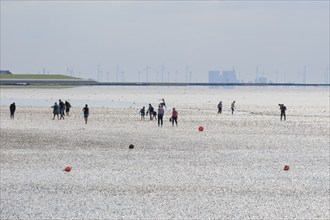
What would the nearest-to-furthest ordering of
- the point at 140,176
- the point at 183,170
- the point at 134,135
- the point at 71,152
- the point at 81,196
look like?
the point at 81,196
the point at 140,176
the point at 183,170
the point at 71,152
the point at 134,135

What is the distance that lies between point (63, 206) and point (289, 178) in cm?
881

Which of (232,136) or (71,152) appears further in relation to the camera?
(232,136)

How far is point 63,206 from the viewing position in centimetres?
2095

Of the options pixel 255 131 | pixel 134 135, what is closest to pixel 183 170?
pixel 134 135

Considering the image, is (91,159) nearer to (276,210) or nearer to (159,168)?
(159,168)

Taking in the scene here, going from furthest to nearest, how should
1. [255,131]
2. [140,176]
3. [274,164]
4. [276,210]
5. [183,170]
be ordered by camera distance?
[255,131] < [274,164] < [183,170] < [140,176] < [276,210]

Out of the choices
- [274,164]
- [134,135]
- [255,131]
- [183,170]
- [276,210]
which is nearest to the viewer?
[276,210]

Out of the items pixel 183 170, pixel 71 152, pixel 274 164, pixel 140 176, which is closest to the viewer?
pixel 140 176

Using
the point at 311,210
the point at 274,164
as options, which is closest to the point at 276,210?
the point at 311,210

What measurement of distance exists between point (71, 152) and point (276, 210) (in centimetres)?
1459

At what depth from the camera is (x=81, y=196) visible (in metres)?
22.4

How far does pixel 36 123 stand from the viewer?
5406cm

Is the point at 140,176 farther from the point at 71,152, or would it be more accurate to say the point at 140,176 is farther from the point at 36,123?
the point at 36,123

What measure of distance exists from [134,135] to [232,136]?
18.0ft
